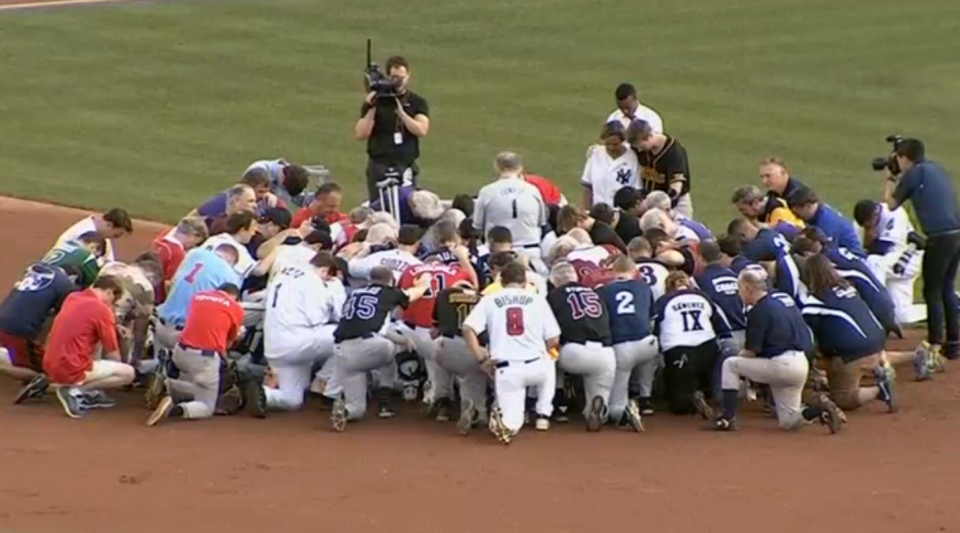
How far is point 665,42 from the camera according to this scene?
99.8 feet

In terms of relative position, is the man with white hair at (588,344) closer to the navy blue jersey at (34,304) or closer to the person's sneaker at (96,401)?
the person's sneaker at (96,401)

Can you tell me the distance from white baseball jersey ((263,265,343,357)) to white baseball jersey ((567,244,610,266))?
1.96 meters

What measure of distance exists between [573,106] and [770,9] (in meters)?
7.32

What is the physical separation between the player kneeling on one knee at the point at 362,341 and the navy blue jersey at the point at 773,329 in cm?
258

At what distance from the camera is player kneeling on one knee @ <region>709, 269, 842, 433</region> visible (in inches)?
549

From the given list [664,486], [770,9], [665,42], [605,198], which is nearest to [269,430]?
[664,486]

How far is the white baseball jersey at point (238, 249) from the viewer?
15.1m

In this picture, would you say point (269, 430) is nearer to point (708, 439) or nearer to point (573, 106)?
point (708, 439)

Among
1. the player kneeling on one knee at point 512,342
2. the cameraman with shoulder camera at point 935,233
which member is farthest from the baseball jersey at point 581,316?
the cameraman with shoulder camera at point 935,233

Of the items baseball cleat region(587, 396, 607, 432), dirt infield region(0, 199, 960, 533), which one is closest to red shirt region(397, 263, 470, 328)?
dirt infield region(0, 199, 960, 533)

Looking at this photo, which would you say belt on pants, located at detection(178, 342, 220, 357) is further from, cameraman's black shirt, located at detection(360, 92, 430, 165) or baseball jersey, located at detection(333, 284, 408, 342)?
cameraman's black shirt, located at detection(360, 92, 430, 165)

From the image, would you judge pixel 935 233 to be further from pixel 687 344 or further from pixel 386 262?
pixel 386 262

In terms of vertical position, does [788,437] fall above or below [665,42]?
below

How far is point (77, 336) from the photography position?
1413cm
